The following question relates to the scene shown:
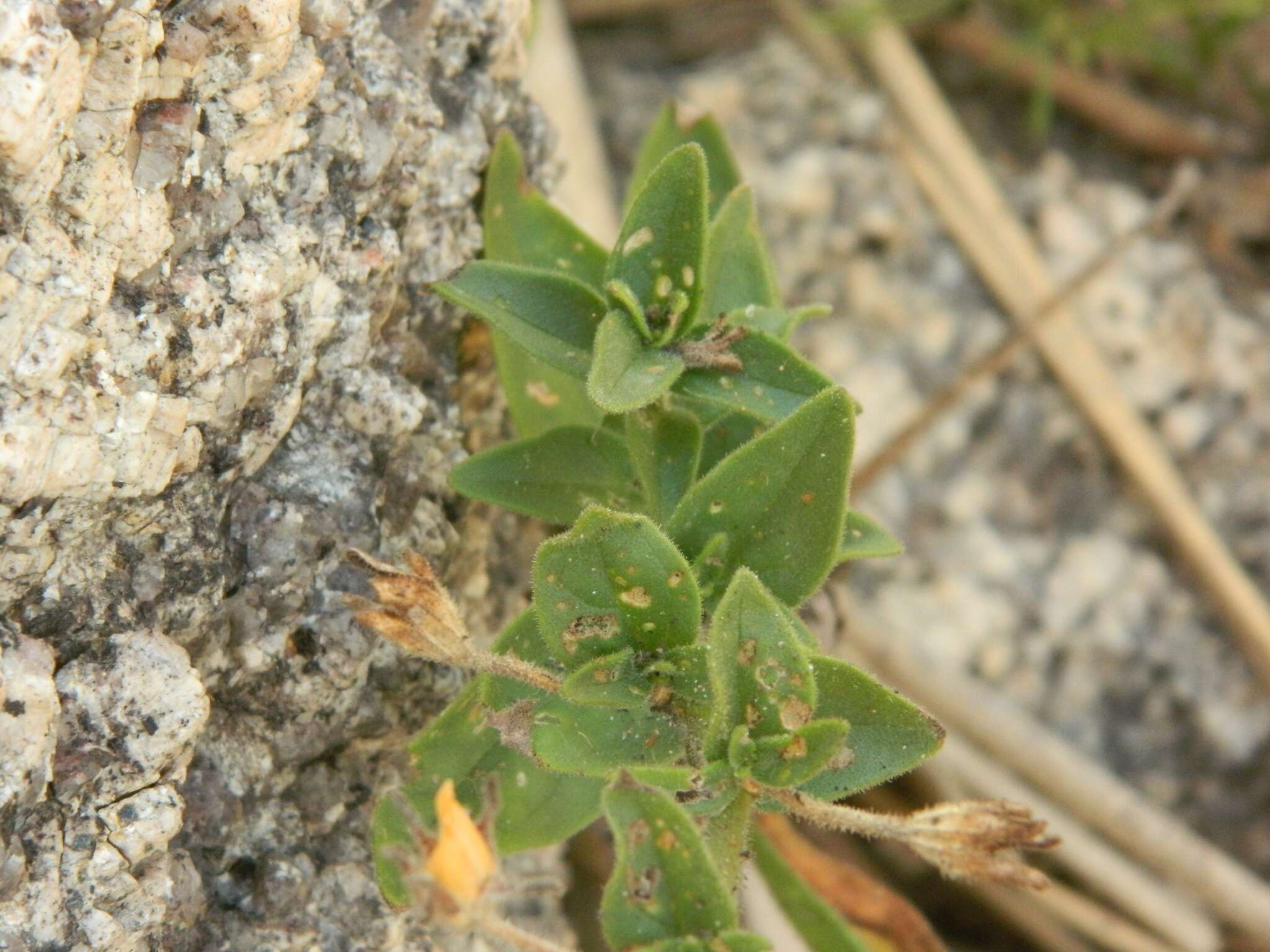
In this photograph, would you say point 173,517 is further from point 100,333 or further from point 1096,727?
point 1096,727

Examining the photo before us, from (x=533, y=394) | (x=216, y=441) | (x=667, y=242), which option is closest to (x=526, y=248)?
(x=533, y=394)

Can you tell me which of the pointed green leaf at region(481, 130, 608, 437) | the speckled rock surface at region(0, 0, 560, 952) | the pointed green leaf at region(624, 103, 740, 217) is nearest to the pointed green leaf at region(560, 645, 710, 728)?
the speckled rock surface at region(0, 0, 560, 952)

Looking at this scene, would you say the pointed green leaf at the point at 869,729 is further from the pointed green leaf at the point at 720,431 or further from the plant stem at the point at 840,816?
the pointed green leaf at the point at 720,431

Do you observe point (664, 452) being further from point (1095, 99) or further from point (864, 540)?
point (1095, 99)

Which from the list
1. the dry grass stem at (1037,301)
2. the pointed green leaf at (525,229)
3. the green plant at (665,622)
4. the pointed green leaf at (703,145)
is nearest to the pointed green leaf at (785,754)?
the green plant at (665,622)

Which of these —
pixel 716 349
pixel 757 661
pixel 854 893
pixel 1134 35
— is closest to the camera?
pixel 757 661

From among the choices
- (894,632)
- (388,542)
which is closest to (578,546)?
(388,542)
